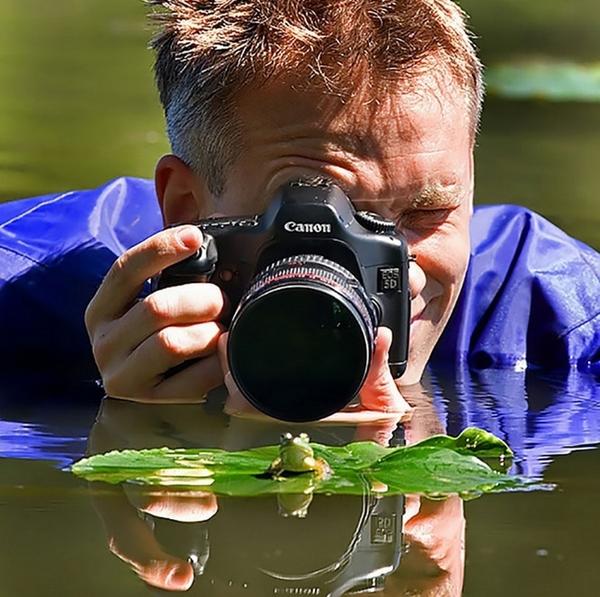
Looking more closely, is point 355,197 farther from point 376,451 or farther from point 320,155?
point 376,451

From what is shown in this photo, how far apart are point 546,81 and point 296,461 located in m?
3.91

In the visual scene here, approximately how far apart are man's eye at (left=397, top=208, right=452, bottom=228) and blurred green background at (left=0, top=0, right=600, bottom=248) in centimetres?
125

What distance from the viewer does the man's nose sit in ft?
5.36

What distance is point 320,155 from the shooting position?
5.29ft

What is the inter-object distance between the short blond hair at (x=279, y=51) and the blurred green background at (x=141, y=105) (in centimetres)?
119

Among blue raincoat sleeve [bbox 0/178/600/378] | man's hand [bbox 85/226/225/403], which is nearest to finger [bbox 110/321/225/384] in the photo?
man's hand [bbox 85/226/225/403]

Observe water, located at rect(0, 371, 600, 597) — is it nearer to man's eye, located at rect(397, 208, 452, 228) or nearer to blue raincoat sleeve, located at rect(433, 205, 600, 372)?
man's eye, located at rect(397, 208, 452, 228)

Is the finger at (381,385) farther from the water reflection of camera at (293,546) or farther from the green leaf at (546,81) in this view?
the green leaf at (546,81)

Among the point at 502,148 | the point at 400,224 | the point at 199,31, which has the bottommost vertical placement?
the point at 502,148

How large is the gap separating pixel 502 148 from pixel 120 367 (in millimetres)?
2714

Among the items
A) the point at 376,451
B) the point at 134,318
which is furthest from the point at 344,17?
the point at 376,451

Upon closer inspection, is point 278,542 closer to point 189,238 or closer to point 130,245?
point 189,238

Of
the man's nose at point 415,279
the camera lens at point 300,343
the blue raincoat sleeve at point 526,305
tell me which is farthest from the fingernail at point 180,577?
the blue raincoat sleeve at point 526,305

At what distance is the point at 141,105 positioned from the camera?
4598 mm
